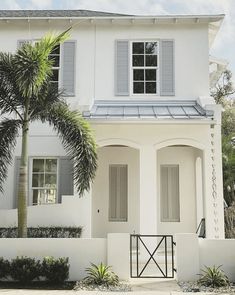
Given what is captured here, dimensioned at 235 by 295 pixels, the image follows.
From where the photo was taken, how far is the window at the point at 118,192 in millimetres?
16622

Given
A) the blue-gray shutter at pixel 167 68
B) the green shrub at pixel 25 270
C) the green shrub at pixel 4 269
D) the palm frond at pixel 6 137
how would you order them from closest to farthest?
1. the green shrub at pixel 25 270
2. the green shrub at pixel 4 269
3. the palm frond at pixel 6 137
4. the blue-gray shutter at pixel 167 68

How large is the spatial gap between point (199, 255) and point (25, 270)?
4.49 metres

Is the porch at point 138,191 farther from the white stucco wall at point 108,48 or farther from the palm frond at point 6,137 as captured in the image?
the palm frond at point 6,137

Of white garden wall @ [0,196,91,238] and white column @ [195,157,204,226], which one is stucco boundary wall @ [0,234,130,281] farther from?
white column @ [195,157,204,226]

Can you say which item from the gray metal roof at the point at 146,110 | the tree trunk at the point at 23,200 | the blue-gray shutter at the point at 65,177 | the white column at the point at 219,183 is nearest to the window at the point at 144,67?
the gray metal roof at the point at 146,110

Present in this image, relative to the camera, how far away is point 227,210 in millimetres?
17891

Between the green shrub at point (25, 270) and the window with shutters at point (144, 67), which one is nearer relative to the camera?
the green shrub at point (25, 270)

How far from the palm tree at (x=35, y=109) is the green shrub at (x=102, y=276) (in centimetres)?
233

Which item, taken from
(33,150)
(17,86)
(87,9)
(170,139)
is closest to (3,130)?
(17,86)

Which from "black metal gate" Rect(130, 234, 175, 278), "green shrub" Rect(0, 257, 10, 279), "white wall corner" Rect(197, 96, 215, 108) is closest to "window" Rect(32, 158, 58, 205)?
"black metal gate" Rect(130, 234, 175, 278)

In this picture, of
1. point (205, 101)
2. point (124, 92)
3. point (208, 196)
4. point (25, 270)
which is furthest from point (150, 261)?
point (124, 92)

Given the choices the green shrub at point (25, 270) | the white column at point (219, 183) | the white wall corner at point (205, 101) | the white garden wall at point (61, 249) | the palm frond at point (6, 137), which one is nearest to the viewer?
the green shrub at point (25, 270)

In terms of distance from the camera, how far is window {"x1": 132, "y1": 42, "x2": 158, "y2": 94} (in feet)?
54.7

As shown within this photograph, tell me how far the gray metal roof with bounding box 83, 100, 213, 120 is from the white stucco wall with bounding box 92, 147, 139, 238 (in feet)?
6.01
